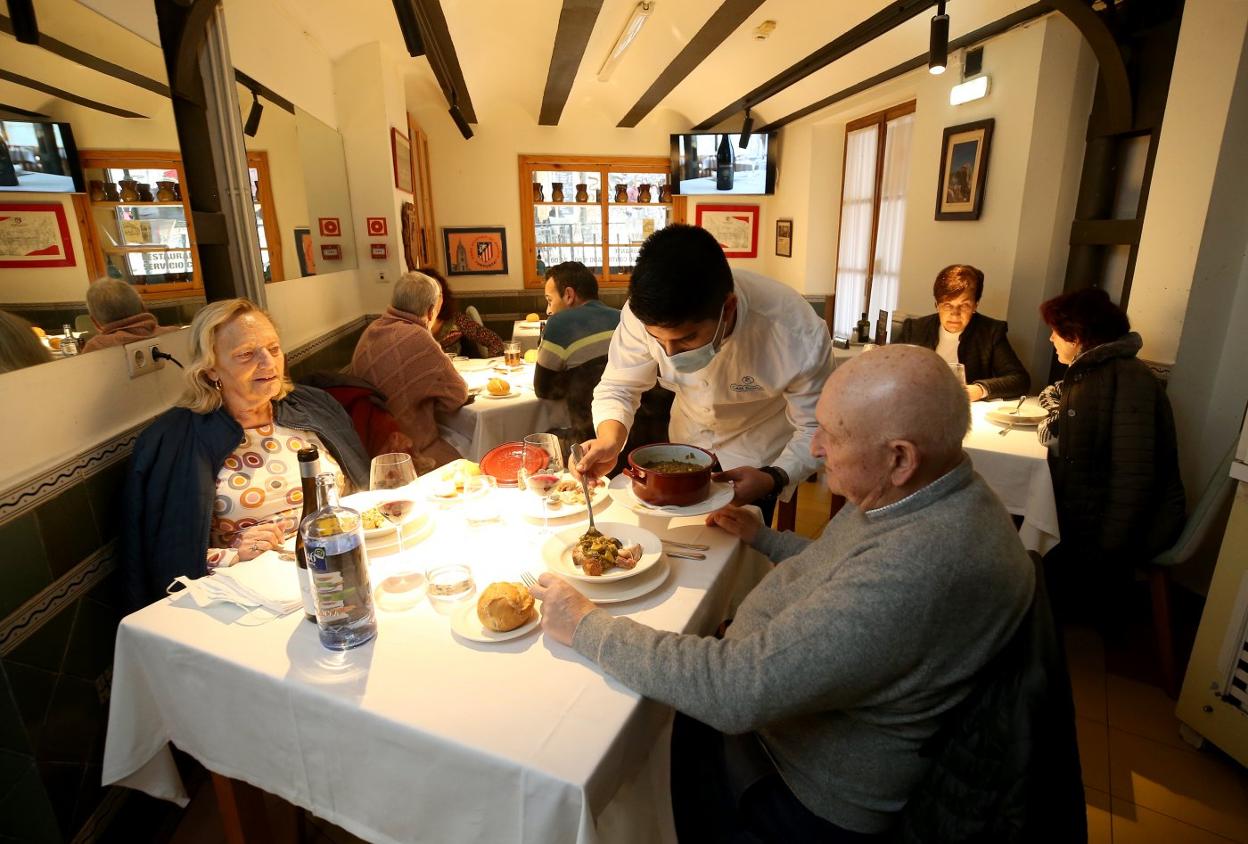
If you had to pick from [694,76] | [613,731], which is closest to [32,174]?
[613,731]

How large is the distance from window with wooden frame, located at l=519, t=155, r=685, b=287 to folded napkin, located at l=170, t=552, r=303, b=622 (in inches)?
249

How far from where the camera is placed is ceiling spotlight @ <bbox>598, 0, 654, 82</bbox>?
392 centimetres

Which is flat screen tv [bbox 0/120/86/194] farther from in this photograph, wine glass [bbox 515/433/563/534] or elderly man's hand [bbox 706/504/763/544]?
elderly man's hand [bbox 706/504/763/544]

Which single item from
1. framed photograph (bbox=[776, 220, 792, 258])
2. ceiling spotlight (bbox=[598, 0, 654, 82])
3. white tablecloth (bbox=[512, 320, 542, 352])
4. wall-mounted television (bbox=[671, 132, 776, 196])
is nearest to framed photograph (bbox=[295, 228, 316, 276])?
white tablecloth (bbox=[512, 320, 542, 352])

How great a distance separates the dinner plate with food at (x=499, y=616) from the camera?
115cm

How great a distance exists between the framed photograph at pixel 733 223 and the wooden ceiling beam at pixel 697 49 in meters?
1.29

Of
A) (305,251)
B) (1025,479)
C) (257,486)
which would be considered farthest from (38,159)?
(1025,479)

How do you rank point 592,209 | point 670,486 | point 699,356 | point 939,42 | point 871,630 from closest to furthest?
point 871,630 → point 670,486 → point 699,356 → point 939,42 → point 592,209

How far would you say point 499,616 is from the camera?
1150mm

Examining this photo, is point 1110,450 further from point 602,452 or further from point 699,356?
point 602,452

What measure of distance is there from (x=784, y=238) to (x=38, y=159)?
6387 millimetres

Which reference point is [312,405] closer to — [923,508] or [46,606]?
[46,606]

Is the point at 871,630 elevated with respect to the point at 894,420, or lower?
lower

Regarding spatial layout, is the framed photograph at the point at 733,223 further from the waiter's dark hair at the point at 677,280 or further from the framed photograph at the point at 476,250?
the waiter's dark hair at the point at 677,280
